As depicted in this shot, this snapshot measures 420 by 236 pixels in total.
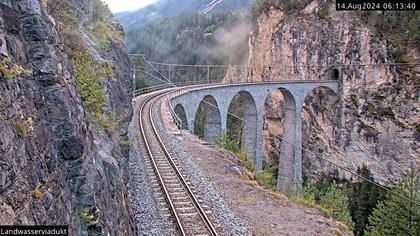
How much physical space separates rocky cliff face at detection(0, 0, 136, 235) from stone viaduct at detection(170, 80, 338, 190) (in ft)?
73.6

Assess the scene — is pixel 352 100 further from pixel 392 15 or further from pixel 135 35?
pixel 135 35

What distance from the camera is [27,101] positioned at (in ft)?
16.0

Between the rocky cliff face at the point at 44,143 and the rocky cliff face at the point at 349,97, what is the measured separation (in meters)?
42.9

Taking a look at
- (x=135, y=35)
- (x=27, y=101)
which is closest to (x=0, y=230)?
(x=27, y=101)

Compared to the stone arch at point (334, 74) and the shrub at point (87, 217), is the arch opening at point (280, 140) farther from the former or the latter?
the shrub at point (87, 217)

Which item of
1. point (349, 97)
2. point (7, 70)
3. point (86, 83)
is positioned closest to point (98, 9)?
point (86, 83)

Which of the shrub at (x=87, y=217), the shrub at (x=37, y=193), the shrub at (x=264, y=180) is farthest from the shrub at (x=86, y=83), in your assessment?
the shrub at (x=264, y=180)

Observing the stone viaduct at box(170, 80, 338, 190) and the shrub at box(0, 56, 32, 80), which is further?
the stone viaduct at box(170, 80, 338, 190)

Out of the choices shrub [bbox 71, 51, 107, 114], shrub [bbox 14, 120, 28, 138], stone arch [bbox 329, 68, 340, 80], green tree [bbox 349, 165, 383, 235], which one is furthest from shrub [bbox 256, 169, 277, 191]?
stone arch [bbox 329, 68, 340, 80]

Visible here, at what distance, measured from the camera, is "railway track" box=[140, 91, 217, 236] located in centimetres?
1043

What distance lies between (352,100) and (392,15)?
1219cm

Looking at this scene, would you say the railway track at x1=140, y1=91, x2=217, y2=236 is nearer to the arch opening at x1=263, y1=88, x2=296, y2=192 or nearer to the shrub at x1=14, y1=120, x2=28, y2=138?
the shrub at x1=14, y1=120, x2=28, y2=138

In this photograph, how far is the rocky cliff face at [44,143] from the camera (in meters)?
4.16

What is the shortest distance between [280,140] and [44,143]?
1931 inches
